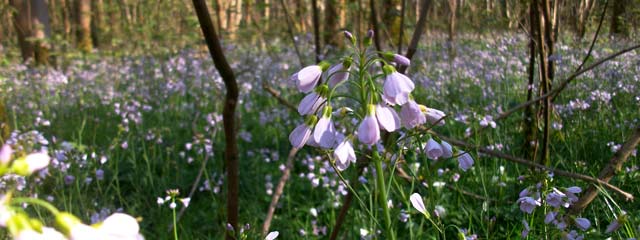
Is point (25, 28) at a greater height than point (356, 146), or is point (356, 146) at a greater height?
point (25, 28)

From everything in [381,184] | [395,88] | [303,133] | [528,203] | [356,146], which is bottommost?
[356,146]

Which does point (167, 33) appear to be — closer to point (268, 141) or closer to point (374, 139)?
point (268, 141)

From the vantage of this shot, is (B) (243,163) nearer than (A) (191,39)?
Yes

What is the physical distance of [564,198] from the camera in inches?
61.1

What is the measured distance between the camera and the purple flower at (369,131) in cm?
112

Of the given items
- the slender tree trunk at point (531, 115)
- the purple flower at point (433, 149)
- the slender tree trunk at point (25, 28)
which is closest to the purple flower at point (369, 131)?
the purple flower at point (433, 149)

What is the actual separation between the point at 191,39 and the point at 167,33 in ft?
6.08

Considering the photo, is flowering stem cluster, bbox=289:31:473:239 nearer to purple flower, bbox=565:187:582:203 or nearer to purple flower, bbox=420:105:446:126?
purple flower, bbox=420:105:446:126

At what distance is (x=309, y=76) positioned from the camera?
1233mm

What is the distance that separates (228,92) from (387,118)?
2.22 ft

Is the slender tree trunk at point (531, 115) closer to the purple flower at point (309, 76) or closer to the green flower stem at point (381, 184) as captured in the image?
the green flower stem at point (381, 184)

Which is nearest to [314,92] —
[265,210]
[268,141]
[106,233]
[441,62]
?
[106,233]

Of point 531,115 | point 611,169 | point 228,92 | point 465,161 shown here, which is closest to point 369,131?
point 465,161

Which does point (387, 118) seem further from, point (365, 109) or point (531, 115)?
point (531, 115)
